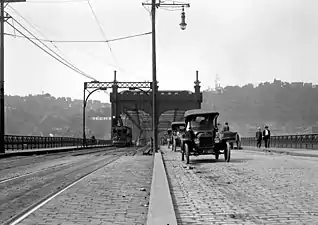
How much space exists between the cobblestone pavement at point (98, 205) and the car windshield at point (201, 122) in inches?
313

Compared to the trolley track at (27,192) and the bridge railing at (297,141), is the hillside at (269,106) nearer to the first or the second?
the bridge railing at (297,141)

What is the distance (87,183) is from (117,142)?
61632 millimetres

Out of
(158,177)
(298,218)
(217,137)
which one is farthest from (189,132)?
(298,218)

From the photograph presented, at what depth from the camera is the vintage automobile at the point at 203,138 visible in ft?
65.0

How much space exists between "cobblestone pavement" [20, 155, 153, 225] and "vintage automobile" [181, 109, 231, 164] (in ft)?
23.3

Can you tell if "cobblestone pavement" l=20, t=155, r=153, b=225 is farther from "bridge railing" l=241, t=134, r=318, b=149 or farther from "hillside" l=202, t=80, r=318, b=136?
"hillside" l=202, t=80, r=318, b=136

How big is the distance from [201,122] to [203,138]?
1.06 meters

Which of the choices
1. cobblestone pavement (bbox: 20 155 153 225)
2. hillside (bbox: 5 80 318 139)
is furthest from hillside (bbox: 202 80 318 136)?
cobblestone pavement (bbox: 20 155 153 225)

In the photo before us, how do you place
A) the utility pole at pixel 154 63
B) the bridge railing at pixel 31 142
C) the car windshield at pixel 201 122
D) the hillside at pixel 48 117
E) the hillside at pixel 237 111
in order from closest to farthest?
the car windshield at pixel 201 122 → the utility pole at pixel 154 63 → the bridge railing at pixel 31 142 → the hillside at pixel 48 117 → the hillside at pixel 237 111

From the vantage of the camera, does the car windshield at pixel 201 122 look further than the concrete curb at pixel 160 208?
Yes

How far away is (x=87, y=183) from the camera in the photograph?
12.7m

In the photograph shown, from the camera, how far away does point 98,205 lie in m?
8.76

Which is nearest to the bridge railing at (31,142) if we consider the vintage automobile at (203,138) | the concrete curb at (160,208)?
the vintage automobile at (203,138)

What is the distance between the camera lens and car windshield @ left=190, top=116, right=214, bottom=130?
20544mm
